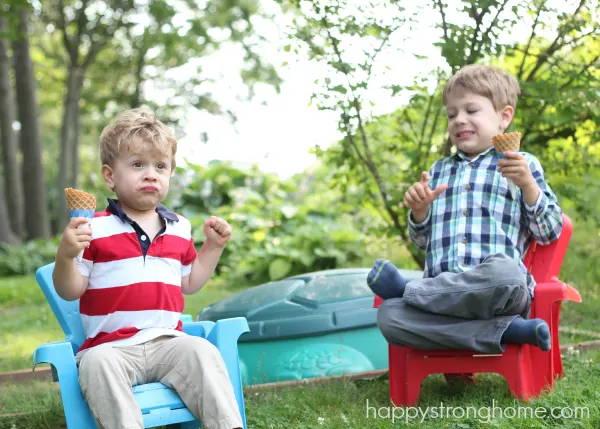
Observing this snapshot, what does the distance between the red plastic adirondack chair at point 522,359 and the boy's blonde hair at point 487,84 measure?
553 millimetres

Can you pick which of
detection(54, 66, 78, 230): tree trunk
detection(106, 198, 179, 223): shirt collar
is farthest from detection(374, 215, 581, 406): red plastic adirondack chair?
detection(54, 66, 78, 230): tree trunk

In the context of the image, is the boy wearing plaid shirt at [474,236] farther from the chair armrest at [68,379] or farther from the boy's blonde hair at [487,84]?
the chair armrest at [68,379]

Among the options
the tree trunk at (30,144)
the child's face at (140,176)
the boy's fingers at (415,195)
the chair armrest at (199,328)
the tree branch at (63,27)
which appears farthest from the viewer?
the tree trunk at (30,144)

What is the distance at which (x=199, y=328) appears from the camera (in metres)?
2.54

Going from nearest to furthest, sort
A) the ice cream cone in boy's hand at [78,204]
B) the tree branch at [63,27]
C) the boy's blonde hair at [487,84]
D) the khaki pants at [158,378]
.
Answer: the khaki pants at [158,378] → the ice cream cone in boy's hand at [78,204] → the boy's blonde hair at [487,84] → the tree branch at [63,27]

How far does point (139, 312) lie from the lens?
2.33 metres

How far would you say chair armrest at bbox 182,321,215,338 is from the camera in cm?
251

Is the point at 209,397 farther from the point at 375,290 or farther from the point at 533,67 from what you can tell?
the point at 533,67

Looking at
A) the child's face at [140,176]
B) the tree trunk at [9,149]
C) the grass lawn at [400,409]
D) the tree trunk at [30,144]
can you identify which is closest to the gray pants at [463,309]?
the grass lawn at [400,409]

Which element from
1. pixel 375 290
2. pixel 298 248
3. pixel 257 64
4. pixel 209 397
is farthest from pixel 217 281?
pixel 257 64

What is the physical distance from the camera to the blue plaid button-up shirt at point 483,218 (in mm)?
2686

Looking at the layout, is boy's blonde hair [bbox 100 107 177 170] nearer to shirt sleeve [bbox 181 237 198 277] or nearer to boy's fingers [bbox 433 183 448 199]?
shirt sleeve [bbox 181 237 198 277]

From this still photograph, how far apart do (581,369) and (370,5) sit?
79.5 inches

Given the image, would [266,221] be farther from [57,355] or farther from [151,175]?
[57,355]
